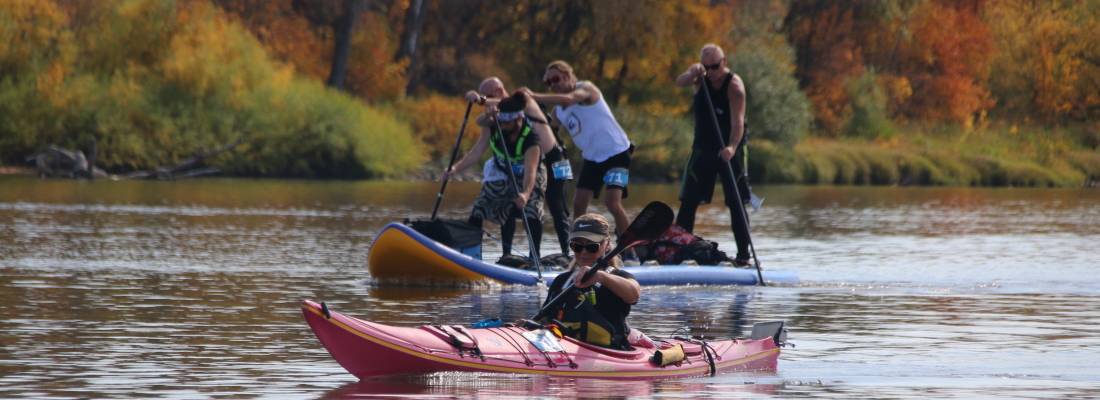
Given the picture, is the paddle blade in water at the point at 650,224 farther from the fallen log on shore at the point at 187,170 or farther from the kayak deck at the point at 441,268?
the fallen log on shore at the point at 187,170

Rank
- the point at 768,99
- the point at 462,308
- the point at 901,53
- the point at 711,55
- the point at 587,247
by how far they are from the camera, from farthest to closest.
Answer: the point at 901,53
the point at 768,99
the point at 711,55
the point at 462,308
the point at 587,247

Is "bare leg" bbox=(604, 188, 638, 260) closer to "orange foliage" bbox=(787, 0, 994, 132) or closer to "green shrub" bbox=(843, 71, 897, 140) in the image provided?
"green shrub" bbox=(843, 71, 897, 140)

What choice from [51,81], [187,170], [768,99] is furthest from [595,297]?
[768,99]

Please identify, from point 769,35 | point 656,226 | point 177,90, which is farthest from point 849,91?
point 656,226

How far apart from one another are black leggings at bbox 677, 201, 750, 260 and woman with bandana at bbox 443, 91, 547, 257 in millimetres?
1282

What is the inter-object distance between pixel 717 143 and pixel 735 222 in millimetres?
758

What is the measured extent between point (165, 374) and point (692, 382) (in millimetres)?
2533

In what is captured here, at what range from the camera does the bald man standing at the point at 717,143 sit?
11492 mm

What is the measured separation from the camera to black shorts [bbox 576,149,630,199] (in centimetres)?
1151

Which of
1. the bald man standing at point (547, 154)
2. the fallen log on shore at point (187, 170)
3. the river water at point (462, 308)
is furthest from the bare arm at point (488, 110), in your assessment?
the fallen log on shore at point (187, 170)

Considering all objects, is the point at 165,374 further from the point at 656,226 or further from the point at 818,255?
the point at 818,255

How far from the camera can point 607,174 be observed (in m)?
11.5

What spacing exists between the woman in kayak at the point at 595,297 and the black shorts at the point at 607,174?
4.49 m

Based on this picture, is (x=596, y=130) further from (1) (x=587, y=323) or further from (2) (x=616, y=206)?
(1) (x=587, y=323)
